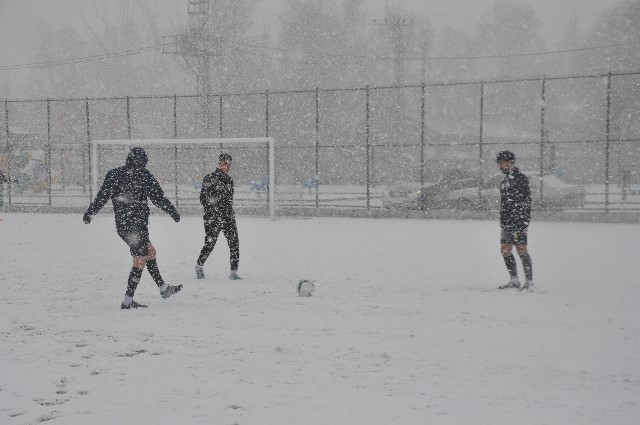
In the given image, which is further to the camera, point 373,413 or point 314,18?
point 314,18

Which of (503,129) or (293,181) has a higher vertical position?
(503,129)

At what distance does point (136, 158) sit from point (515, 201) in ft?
16.2

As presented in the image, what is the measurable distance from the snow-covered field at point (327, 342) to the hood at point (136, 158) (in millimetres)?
1729

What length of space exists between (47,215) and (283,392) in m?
19.6

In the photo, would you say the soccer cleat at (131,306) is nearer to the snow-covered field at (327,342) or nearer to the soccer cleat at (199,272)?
the snow-covered field at (327,342)

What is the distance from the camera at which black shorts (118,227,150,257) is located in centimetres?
748

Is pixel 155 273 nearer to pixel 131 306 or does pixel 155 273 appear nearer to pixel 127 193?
pixel 131 306

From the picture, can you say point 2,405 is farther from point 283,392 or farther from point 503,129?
point 503,129

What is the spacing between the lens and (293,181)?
39094 millimetres

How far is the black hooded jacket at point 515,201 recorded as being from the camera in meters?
8.59

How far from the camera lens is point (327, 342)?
6133 mm

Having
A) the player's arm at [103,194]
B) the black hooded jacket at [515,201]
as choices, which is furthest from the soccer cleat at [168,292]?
the black hooded jacket at [515,201]

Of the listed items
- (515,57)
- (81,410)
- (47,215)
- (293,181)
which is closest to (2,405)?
(81,410)

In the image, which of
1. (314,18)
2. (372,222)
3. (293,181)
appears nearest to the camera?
(372,222)
